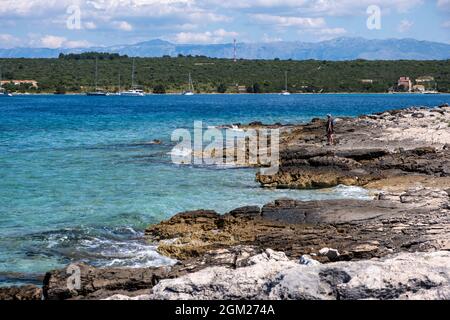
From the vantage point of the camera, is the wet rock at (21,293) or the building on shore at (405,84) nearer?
the wet rock at (21,293)

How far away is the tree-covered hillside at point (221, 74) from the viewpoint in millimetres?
153125

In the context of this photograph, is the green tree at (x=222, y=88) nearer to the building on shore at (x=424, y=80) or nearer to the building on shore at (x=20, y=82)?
the building on shore at (x=20, y=82)

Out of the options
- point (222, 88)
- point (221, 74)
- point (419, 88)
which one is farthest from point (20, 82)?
point (419, 88)

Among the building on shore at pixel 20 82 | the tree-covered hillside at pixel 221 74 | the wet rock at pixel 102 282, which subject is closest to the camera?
the wet rock at pixel 102 282

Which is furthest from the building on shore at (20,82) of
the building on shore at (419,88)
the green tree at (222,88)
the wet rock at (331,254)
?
the wet rock at (331,254)

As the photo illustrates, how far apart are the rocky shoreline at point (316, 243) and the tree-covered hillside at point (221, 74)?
12679 centimetres

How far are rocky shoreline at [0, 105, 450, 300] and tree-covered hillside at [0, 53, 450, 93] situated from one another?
126795 millimetres

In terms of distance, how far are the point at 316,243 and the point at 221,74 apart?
527ft

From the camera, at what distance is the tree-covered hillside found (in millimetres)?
153125

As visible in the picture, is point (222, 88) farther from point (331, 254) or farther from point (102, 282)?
point (102, 282)

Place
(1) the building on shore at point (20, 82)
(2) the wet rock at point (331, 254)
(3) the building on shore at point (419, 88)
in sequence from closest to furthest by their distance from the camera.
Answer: (2) the wet rock at point (331, 254), (1) the building on shore at point (20, 82), (3) the building on shore at point (419, 88)

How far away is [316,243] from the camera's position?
520 inches
